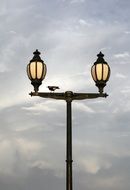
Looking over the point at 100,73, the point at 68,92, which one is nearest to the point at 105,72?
the point at 100,73

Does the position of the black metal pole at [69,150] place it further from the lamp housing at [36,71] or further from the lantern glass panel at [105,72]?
the lantern glass panel at [105,72]

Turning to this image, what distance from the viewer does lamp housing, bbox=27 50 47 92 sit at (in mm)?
11570

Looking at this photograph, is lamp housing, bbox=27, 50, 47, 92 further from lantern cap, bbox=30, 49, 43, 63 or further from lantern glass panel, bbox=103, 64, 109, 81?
lantern glass panel, bbox=103, 64, 109, 81

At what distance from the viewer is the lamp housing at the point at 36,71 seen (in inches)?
456

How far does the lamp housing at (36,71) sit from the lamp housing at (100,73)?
1226mm

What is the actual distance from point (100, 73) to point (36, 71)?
1.55 metres

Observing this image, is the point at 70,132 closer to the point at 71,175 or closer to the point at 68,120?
the point at 68,120

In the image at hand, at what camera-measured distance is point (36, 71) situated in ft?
38.0

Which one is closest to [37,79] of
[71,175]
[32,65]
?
[32,65]

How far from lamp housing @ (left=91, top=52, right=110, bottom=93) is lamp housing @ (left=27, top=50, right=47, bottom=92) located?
1.23 metres

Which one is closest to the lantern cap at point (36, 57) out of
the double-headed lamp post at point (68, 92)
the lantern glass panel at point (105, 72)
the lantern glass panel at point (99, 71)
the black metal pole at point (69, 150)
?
the double-headed lamp post at point (68, 92)

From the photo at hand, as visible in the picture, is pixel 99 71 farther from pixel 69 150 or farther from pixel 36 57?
pixel 69 150

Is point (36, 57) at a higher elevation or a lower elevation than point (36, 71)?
higher

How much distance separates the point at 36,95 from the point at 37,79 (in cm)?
38
